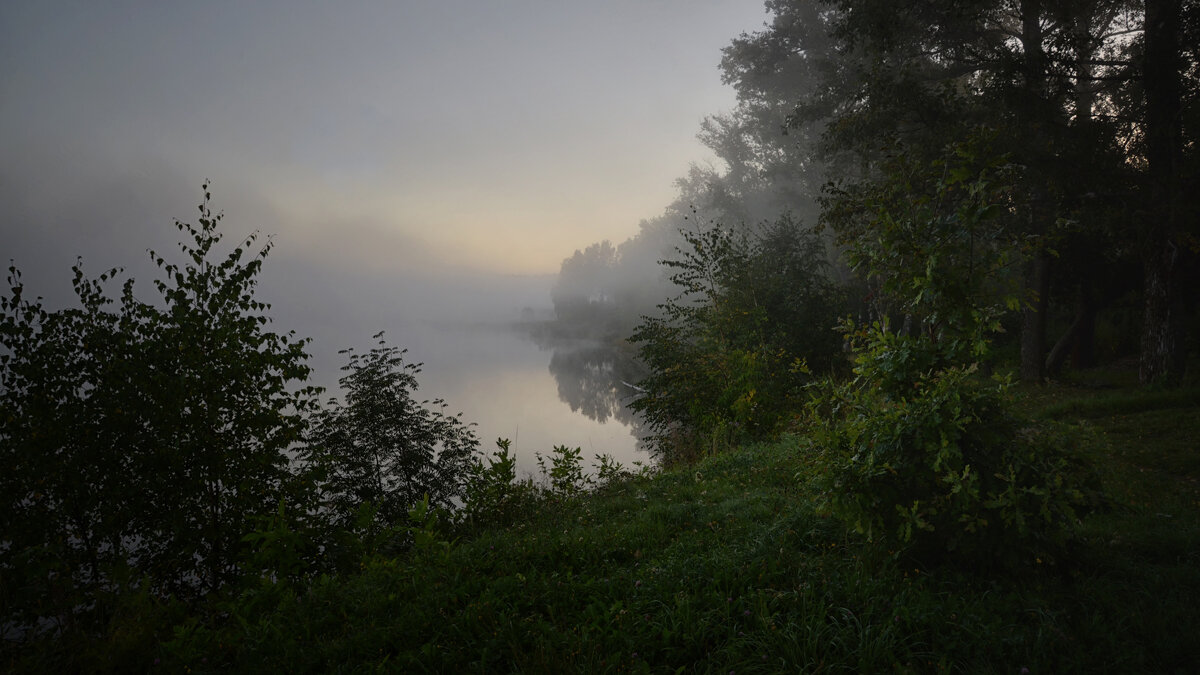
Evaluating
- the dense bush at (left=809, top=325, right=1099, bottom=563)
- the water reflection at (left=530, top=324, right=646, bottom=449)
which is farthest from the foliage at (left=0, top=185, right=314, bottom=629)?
the water reflection at (left=530, top=324, right=646, bottom=449)

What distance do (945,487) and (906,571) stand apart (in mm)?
713

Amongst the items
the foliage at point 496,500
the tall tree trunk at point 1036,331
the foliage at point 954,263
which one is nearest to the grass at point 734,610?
the foliage at point 954,263

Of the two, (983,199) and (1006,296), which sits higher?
(983,199)

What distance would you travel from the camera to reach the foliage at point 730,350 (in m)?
10.9

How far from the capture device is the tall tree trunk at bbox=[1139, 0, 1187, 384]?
9.59 m

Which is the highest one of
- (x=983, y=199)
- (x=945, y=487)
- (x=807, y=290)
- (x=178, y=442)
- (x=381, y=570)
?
(x=807, y=290)

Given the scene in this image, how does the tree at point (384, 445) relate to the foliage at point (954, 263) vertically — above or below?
below

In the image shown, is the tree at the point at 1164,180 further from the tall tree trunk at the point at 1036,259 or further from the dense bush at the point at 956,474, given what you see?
the dense bush at the point at 956,474

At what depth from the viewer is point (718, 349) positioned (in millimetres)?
12984

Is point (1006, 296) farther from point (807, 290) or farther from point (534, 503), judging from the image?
point (807, 290)

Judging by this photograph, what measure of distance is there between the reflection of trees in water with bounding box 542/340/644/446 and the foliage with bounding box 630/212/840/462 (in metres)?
4.06

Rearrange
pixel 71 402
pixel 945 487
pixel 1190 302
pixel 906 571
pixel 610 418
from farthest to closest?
pixel 610 418
pixel 1190 302
pixel 71 402
pixel 906 571
pixel 945 487

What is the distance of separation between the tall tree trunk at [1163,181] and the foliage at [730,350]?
6.21m

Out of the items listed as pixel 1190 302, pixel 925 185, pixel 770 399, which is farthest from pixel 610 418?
pixel 1190 302
